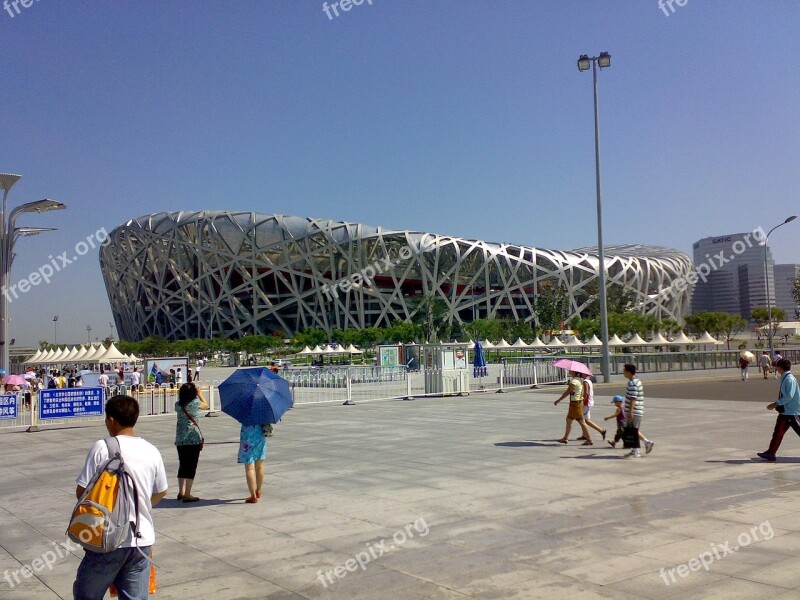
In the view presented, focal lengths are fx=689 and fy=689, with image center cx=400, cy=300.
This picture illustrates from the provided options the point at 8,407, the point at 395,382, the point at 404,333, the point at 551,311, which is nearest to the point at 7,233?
the point at 8,407

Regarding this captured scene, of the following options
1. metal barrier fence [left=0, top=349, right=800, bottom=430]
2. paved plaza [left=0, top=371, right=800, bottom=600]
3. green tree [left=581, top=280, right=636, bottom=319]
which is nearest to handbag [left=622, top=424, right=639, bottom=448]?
paved plaza [left=0, top=371, right=800, bottom=600]

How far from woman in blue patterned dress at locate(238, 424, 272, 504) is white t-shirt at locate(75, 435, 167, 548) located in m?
4.24

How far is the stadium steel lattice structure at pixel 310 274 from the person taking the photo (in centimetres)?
8338

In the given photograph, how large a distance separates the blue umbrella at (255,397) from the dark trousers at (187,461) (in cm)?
69

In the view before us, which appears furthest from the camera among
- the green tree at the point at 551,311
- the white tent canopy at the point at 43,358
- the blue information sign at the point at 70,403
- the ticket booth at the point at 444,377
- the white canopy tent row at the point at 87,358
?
the green tree at the point at 551,311

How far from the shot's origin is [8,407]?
17.2 meters

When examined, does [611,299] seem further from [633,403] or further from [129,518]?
[129,518]

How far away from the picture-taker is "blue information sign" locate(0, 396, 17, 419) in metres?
17.1

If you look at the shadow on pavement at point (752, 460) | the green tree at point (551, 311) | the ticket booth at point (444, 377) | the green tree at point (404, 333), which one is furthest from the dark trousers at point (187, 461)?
the green tree at point (551, 311)

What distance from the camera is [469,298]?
297 ft

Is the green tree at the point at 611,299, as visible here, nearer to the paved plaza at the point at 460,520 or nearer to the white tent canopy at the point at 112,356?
the white tent canopy at the point at 112,356

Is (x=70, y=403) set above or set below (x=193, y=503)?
above

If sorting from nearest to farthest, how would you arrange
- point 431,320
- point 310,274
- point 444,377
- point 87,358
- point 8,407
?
point 8,407 → point 444,377 → point 87,358 → point 431,320 → point 310,274

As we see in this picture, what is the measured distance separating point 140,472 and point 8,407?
16146 mm
